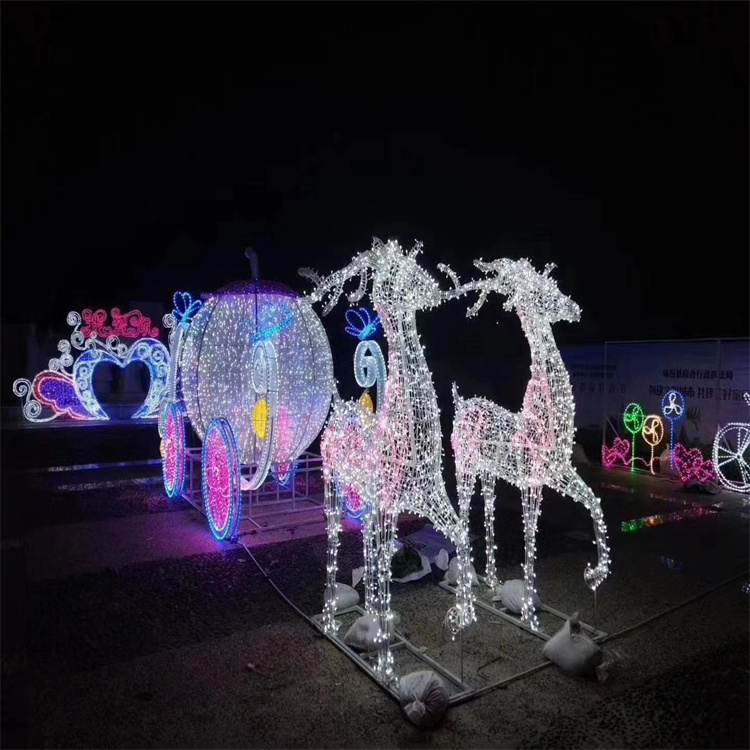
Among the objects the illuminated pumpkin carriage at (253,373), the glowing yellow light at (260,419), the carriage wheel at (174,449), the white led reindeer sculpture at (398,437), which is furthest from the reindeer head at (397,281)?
the carriage wheel at (174,449)

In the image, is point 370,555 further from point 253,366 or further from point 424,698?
point 253,366

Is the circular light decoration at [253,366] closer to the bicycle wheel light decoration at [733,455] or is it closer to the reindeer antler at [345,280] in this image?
the reindeer antler at [345,280]

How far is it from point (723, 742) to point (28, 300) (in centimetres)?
382

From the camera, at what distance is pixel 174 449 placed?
23.7 ft

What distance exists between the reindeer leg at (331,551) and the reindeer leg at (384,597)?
0.49 m

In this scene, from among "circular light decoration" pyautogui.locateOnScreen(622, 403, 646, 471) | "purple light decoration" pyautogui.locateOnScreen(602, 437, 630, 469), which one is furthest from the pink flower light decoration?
"purple light decoration" pyautogui.locateOnScreen(602, 437, 630, 469)

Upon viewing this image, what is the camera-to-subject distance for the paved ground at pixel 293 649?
280 centimetres

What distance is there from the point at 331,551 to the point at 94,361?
1088 cm

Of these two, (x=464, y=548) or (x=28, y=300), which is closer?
(x=28, y=300)

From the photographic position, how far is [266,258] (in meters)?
8.68

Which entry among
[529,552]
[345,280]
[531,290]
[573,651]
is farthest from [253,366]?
[573,651]

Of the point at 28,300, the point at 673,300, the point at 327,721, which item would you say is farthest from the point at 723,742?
the point at 673,300

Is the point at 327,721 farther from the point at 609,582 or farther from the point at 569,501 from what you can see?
the point at 569,501

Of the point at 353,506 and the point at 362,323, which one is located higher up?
the point at 362,323
